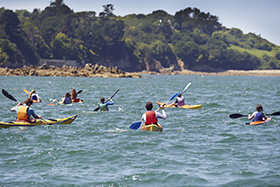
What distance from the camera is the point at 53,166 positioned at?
33.5 ft

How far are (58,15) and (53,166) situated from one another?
158 metres

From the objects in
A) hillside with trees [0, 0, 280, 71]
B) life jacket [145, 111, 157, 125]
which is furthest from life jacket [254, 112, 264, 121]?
hillside with trees [0, 0, 280, 71]

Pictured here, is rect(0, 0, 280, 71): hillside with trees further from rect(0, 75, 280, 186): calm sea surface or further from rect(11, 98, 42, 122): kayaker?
rect(0, 75, 280, 186): calm sea surface

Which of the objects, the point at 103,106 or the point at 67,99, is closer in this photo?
the point at 103,106

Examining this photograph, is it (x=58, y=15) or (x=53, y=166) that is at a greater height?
Result: (x=58, y=15)

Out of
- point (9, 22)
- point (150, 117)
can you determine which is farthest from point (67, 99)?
point (9, 22)

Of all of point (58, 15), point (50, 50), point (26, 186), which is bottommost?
point (26, 186)

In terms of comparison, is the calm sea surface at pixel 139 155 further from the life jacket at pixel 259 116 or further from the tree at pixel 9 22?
the tree at pixel 9 22

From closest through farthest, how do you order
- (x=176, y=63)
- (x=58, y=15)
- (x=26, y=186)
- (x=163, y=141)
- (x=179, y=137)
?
(x=26, y=186)
(x=163, y=141)
(x=179, y=137)
(x=58, y=15)
(x=176, y=63)

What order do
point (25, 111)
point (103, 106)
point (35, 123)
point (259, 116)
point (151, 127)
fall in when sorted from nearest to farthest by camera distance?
point (151, 127)
point (25, 111)
point (35, 123)
point (259, 116)
point (103, 106)

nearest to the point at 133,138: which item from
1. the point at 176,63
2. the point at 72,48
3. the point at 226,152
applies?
the point at 226,152

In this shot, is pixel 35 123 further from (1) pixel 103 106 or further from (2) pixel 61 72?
(2) pixel 61 72

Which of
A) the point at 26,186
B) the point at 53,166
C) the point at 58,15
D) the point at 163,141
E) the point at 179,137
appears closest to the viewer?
the point at 26,186

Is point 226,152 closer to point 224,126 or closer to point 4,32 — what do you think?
point 224,126
